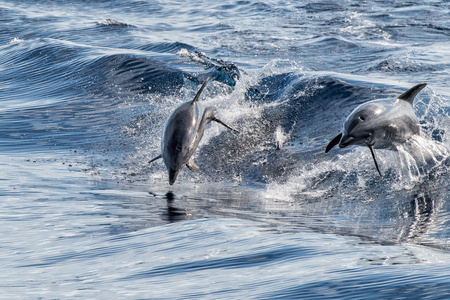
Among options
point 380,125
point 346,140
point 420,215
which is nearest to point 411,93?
point 380,125

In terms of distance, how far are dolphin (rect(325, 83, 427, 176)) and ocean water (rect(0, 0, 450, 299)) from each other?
2.87 feet

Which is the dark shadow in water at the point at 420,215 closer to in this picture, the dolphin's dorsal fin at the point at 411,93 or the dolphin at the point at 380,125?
the dolphin at the point at 380,125

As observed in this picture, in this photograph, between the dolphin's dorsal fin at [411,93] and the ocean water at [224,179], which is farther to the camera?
the dolphin's dorsal fin at [411,93]

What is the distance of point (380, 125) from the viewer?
7797 mm

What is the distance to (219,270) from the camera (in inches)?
220

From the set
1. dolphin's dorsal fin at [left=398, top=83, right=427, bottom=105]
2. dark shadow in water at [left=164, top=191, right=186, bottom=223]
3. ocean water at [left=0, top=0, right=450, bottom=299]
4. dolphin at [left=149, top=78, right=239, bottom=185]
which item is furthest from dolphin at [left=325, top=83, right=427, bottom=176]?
dark shadow in water at [left=164, top=191, right=186, bottom=223]

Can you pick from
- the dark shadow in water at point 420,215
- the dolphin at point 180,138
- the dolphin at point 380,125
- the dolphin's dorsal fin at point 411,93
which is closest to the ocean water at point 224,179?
the dark shadow in water at point 420,215

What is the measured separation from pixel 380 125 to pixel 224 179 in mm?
3098

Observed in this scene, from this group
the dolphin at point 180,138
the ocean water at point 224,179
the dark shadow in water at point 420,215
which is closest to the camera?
the ocean water at point 224,179

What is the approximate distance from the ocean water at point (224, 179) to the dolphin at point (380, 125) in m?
0.87

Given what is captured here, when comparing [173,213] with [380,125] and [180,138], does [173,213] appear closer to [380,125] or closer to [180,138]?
[180,138]

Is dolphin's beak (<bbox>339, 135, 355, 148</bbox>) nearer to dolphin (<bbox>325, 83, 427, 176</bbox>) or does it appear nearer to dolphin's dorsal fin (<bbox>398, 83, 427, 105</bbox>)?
dolphin (<bbox>325, 83, 427, 176</bbox>)

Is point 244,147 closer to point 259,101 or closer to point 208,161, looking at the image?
point 208,161

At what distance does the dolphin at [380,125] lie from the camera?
25.2 ft
